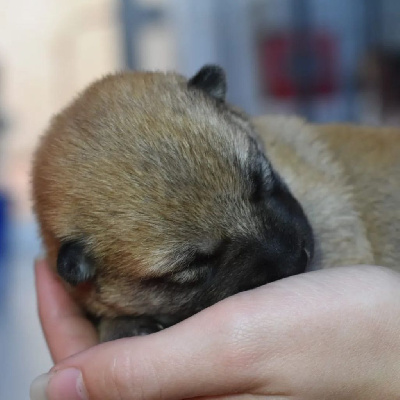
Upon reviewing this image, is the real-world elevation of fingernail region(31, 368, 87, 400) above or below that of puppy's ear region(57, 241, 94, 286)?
below

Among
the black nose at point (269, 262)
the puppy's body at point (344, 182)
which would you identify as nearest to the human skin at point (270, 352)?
the black nose at point (269, 262)

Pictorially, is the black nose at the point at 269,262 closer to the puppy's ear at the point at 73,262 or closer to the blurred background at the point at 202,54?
the puppy's ear at the point at 73,262

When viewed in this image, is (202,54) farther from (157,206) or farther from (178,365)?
(178,365)

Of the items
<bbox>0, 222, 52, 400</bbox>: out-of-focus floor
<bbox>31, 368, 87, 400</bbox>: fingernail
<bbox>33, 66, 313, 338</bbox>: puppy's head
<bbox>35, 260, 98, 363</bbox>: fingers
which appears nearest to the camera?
<bbox>31, 368, 87, 400</bbox>: fingernail

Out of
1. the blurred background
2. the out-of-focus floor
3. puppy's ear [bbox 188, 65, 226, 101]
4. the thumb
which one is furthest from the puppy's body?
the blurred background

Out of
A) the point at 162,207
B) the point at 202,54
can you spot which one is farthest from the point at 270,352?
the point at 202,54

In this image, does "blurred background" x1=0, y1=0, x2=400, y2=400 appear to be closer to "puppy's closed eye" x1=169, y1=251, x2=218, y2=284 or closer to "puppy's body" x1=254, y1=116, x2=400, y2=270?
"puppy's body" x1=254, y1=116, x2=400, y2=270

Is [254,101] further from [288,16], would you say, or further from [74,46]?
[74,46]
